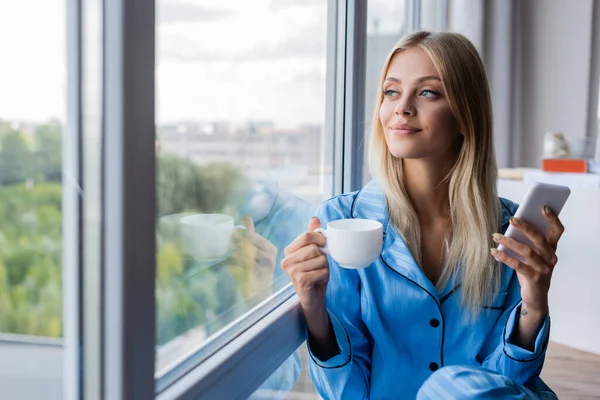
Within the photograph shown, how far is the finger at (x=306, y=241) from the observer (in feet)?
3.30

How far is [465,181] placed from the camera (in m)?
1.21

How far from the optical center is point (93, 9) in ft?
2.08

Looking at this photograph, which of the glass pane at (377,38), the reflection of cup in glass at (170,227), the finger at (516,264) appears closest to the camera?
the reflection of cup in glass at (170,227)

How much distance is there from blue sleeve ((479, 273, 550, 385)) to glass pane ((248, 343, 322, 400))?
0.37m

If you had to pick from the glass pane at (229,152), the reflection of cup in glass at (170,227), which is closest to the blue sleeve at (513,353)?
the glass pane at (229,152)

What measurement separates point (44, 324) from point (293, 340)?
0.53 meters

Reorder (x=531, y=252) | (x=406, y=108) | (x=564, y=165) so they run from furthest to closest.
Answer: (x=564, y=165) → (x=406, y=108) → (x=531, y=252)

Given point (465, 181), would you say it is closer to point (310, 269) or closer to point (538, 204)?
point (538, 204)

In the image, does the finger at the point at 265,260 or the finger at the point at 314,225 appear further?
the finger at the point at 265,260

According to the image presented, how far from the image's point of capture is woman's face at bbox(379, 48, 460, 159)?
1.16 meters

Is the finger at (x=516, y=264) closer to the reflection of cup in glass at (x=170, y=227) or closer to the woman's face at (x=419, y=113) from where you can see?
the woman's face at (x=419, y=113)

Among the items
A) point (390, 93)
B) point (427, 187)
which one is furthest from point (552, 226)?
point (390, 93)

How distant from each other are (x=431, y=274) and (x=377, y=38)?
1.12 meters

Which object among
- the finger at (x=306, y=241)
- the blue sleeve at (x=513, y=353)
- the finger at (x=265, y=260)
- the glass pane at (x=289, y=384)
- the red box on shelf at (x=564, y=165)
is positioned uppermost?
the red box on shelf at (x=564, y=165)
